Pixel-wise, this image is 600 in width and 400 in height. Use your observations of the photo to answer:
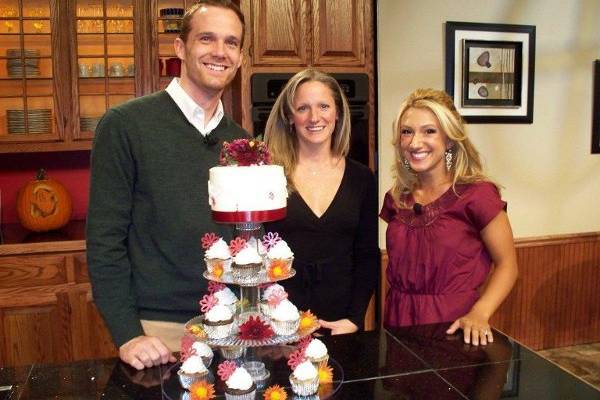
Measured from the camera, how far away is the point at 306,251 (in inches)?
71.0

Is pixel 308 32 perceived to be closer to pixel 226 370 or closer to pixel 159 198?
pixel 159 198

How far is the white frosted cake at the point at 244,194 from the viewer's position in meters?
1.17

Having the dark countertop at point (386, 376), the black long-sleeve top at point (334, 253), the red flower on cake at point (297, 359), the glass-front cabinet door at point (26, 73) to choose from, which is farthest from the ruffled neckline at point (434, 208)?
the glass-front cabinet door at point (26, 73)

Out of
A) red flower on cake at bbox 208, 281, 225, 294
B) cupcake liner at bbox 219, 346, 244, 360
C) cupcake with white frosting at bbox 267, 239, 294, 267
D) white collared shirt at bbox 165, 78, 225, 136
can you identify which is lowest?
cupcake liner at bbox 219, 346, 244, 360

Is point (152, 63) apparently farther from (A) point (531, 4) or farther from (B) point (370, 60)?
(A) point (531, 4)

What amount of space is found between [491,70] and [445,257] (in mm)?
2031

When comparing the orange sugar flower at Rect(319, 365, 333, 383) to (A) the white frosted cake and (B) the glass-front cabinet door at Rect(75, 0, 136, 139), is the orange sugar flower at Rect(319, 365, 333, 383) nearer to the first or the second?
(A) the white frosted cake

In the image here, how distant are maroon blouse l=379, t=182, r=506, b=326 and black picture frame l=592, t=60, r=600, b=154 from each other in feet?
7.72

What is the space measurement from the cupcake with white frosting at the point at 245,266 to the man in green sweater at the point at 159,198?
0.35 meters

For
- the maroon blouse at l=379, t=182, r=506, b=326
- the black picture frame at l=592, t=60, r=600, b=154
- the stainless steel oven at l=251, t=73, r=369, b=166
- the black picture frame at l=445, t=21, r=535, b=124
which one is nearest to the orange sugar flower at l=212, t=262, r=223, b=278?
the maroon blouse at l=379, t=182, r=506, b=326

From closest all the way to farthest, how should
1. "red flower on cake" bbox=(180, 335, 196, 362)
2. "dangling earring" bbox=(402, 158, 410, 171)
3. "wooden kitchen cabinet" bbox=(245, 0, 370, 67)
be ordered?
"red flower on cake" bbox=(180, 335, 196, 362) < "dangling earring" bbox=(402, 158, 410, 171) < "wooden kitchen cabinet" bbox=(245, 0, 370, 67)

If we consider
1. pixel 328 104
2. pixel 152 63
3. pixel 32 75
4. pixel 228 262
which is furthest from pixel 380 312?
pixel 32 75

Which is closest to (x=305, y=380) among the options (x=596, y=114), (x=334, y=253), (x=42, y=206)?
(x=334, y=253)

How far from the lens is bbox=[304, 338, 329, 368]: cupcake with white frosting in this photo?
1.20 m
